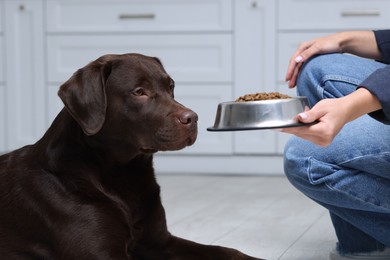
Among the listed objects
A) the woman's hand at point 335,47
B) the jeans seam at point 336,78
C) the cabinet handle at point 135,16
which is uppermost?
the cabinet handle at point 135,16

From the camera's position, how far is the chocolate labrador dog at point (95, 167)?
1.67 m

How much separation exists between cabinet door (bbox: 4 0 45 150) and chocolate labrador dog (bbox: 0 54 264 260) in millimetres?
2441

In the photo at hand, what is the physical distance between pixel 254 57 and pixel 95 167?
2396 mm

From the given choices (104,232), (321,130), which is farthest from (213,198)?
(321,130)

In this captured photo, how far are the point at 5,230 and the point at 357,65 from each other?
1.00 meters

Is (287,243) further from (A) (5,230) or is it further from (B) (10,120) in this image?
(B) (10,120)

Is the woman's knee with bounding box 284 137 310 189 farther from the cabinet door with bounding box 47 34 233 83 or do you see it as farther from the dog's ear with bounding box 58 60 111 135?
the cabinet door with bounding box 47 34 233 83

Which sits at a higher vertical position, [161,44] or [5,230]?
[161,44]

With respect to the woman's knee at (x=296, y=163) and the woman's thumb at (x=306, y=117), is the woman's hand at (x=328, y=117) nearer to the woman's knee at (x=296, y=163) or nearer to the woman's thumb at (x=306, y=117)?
the woman's thumb at (x=306, y=117)

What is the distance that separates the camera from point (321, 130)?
1468mm

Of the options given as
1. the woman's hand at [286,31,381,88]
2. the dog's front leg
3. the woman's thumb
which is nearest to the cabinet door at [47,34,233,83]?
the woman's hand at [286,31,381,88]

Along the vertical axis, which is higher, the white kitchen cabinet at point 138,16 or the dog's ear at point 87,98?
the white kitchen cabinet at point 138,16

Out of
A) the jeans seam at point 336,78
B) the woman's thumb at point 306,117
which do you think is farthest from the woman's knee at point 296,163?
the woman's thumb at point 306,117

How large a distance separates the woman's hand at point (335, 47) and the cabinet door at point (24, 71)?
96.5 inches
